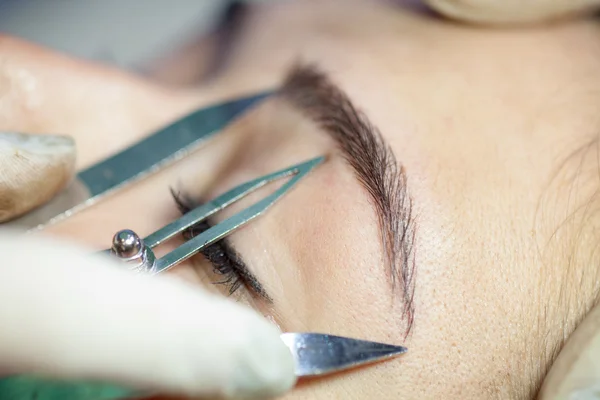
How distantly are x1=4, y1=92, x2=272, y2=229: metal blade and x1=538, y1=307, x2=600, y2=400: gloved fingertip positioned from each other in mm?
614

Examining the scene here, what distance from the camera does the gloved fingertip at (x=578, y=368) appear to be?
0.55 metres

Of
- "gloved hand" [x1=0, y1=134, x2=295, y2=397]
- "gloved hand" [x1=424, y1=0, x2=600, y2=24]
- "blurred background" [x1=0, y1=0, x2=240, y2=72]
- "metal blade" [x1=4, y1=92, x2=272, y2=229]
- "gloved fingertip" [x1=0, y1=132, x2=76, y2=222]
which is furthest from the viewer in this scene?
"blurred background" [x1=0, y1=0, x2=240, y2=72]

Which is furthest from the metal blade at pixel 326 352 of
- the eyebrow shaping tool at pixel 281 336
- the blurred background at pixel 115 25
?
the blurred background at pixel 115 25

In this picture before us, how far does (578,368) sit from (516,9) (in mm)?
617

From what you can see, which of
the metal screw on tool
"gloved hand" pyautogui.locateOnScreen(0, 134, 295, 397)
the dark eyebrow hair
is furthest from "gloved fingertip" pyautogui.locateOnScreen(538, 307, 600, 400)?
the metal screw on tool

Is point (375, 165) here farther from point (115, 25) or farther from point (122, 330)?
point (115, 25)

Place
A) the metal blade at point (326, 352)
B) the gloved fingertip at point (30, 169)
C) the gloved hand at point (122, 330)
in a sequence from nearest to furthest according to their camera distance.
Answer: the gloved hand at point (122, 330) → the metal blade at point (326, 352) → the gloved fingertip at point (30, 169)

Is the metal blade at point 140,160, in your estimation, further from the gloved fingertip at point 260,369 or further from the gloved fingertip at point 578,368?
the gloved fingertip at point 578,368

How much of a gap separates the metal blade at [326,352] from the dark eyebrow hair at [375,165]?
0.06 m

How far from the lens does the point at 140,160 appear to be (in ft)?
2.86

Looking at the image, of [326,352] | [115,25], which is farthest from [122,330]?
[115,25]

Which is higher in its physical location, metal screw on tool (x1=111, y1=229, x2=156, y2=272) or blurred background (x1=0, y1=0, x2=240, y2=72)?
blurred background (x1=0, y1=0, x2=240, y2=72)

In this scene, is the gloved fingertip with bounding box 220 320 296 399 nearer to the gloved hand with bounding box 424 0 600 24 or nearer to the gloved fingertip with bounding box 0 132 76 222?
the gloved fingertip with bounding box 0 132 76 222

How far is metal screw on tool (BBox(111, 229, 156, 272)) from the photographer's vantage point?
59cm
